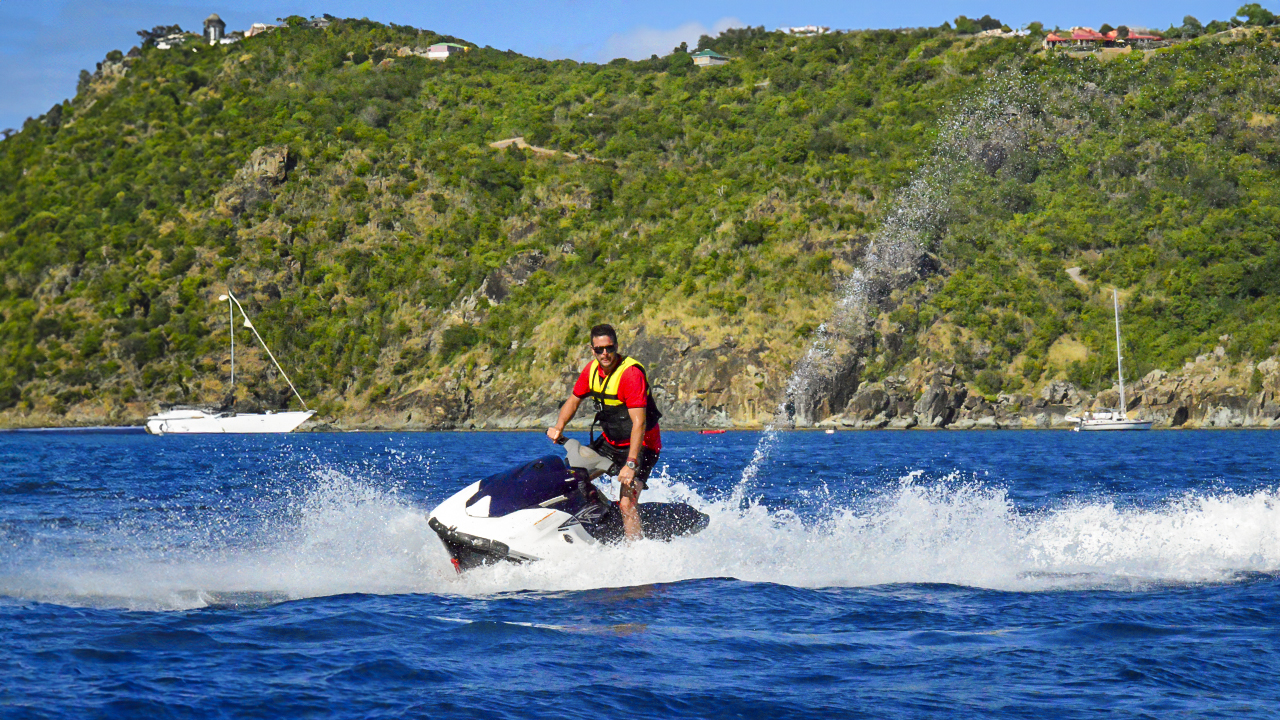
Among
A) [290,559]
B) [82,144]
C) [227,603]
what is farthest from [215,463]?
[82,144]

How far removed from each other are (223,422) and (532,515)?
191ft

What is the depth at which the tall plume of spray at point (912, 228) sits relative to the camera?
58.0 metres

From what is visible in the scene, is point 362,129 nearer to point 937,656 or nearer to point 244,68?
point 244,68

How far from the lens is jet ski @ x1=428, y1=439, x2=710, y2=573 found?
823 centimetres

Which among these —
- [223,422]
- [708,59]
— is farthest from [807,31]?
[223,422]

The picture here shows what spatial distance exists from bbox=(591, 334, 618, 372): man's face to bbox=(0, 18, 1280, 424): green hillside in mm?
49740

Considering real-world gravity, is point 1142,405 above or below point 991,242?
below

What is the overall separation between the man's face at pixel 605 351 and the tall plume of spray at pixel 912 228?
4262 cm

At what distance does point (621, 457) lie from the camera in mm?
8734

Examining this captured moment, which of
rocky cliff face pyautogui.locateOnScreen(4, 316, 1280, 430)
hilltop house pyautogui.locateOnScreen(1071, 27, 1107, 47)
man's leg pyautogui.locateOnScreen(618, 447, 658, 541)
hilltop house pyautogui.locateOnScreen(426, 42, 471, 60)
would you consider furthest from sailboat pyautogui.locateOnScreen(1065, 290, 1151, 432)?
hilltop house pyautogui.locateOnScreen(426, 42, 471, 60)

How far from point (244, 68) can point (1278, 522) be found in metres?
98.1

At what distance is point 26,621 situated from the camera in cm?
689

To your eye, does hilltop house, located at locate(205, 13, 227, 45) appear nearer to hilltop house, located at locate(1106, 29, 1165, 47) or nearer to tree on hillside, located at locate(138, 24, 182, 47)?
tree on hillside, located at locate(138, 24, 182, 47)

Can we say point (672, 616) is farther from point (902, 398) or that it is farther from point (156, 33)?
point (156, 33)
